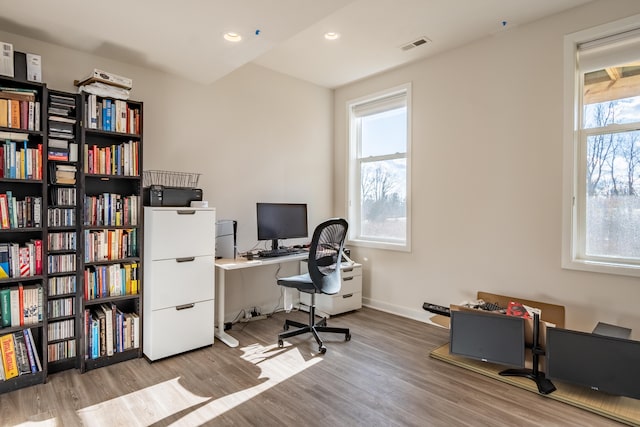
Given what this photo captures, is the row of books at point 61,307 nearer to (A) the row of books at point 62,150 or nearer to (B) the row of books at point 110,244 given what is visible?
(B) the row of books at point 110,244

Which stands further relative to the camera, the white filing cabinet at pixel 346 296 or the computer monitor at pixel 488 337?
the white filing cabinet at pixel 346 296

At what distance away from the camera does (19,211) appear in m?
2.39

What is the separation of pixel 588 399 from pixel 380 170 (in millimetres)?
2808

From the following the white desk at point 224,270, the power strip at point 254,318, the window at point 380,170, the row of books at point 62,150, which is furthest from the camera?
the window at point 380,170

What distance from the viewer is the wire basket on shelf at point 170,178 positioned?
10.2 feet

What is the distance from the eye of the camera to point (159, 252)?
2762mm

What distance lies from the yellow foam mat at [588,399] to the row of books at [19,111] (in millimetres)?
3507

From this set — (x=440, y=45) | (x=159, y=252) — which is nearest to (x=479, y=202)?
(x=440, y=45)

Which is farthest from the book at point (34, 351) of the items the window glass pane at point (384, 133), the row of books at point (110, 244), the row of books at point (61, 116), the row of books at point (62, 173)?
the window glass pane at point (384, 133)

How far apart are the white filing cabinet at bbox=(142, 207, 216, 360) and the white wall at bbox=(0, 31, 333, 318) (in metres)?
0.64

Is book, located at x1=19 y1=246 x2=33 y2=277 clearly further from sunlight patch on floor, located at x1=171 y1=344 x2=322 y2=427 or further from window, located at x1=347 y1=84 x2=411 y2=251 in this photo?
window, located at x1=347 y1=84 x2=411 y2=251

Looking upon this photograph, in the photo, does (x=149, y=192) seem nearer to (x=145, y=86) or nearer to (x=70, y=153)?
(x=70, y=153)

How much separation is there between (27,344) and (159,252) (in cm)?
98

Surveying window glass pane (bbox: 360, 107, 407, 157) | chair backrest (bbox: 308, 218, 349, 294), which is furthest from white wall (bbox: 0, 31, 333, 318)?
A: chair backrest (bbox: 308, 218, 349, 294)
